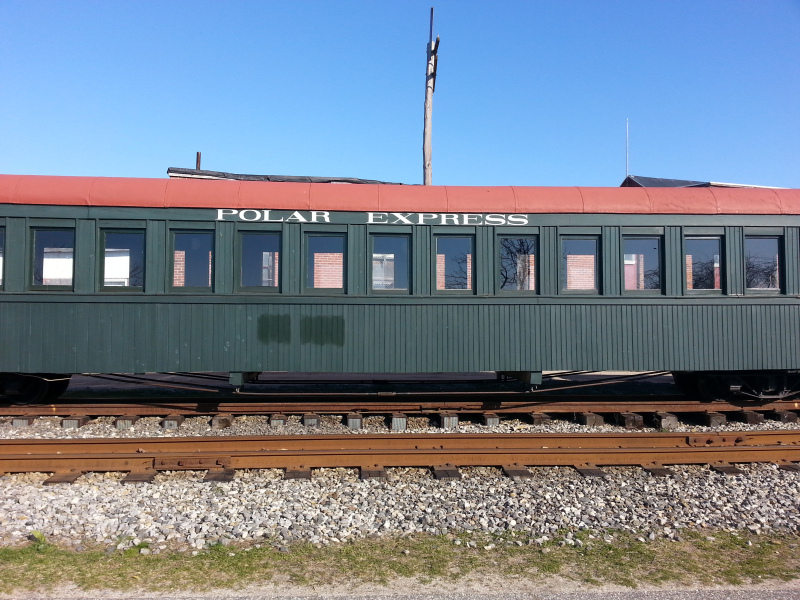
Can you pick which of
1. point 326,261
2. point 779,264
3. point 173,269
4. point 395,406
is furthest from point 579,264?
point 173,269

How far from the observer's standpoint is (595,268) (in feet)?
27.2

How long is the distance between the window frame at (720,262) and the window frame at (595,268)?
125cm

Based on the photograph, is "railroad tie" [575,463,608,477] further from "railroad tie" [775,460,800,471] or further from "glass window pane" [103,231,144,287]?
"glass window pane" [103,231,144,287]

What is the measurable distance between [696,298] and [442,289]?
150 inches

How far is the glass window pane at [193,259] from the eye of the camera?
26.0 ft

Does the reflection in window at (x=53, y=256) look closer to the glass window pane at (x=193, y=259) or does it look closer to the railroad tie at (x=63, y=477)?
the glass window pane at (x=193, y=259)

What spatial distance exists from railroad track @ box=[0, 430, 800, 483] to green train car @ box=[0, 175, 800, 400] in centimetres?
123

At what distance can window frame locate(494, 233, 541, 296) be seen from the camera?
8.20 meters

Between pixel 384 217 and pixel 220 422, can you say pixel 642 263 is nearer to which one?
pixel 384 217

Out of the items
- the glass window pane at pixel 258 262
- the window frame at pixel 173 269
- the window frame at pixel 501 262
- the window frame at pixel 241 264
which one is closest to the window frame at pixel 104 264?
the window frame at pixel 173 269

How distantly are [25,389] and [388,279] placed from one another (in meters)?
5.82

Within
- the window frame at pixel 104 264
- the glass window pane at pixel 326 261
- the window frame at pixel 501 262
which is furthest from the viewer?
the window frame at pixel 501 262

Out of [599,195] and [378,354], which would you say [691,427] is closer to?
[599,195]

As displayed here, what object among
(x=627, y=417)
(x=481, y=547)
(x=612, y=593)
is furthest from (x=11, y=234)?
(x=627, y=417)
